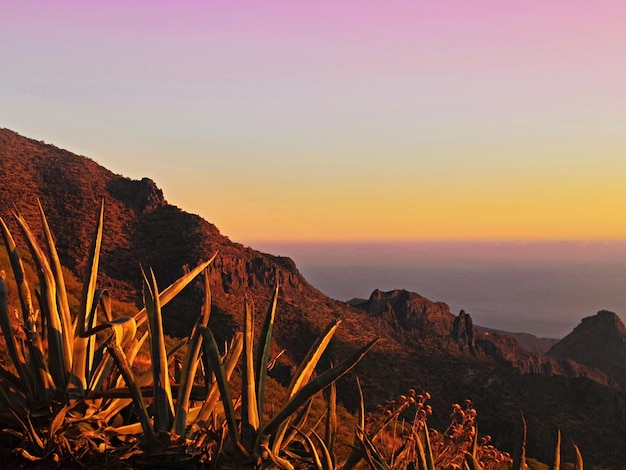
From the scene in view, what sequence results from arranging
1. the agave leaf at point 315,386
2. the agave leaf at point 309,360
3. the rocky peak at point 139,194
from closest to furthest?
the agave leaf at point 315,386, the agave leaf at point 309,360, the rocky peak at point 139,194

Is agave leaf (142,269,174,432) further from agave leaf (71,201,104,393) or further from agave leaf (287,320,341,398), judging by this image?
agave leaf (287,320,341,398)

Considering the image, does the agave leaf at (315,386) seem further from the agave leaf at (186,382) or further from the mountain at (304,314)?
the mountain at (304,314)

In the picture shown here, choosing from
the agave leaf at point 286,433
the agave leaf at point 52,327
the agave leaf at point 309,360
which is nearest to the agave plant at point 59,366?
the agave leaf at point 52,327

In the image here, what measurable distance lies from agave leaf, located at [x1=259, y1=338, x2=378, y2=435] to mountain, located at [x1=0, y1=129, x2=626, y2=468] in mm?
31908

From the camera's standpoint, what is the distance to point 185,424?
3523mm

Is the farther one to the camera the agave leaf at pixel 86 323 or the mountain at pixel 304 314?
the mountain at pixel 304 314

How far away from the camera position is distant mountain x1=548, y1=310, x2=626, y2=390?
329ft

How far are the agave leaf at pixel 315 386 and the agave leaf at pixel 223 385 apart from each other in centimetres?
17

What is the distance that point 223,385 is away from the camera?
3.24 metres

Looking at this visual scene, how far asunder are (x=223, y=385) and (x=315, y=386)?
51cm

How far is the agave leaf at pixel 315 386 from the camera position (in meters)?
3.06

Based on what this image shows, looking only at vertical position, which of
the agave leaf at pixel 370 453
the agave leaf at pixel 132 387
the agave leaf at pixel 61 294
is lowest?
the agave leaf at pixel 370 453

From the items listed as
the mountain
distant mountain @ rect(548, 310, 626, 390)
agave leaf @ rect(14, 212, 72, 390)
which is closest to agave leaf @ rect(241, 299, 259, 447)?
agave leaf @ rect(14, 212, 72, 390)

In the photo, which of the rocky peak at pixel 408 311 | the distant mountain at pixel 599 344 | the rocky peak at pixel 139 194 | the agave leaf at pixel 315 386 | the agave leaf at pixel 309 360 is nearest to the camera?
the agave leaf at pixel 315 386
